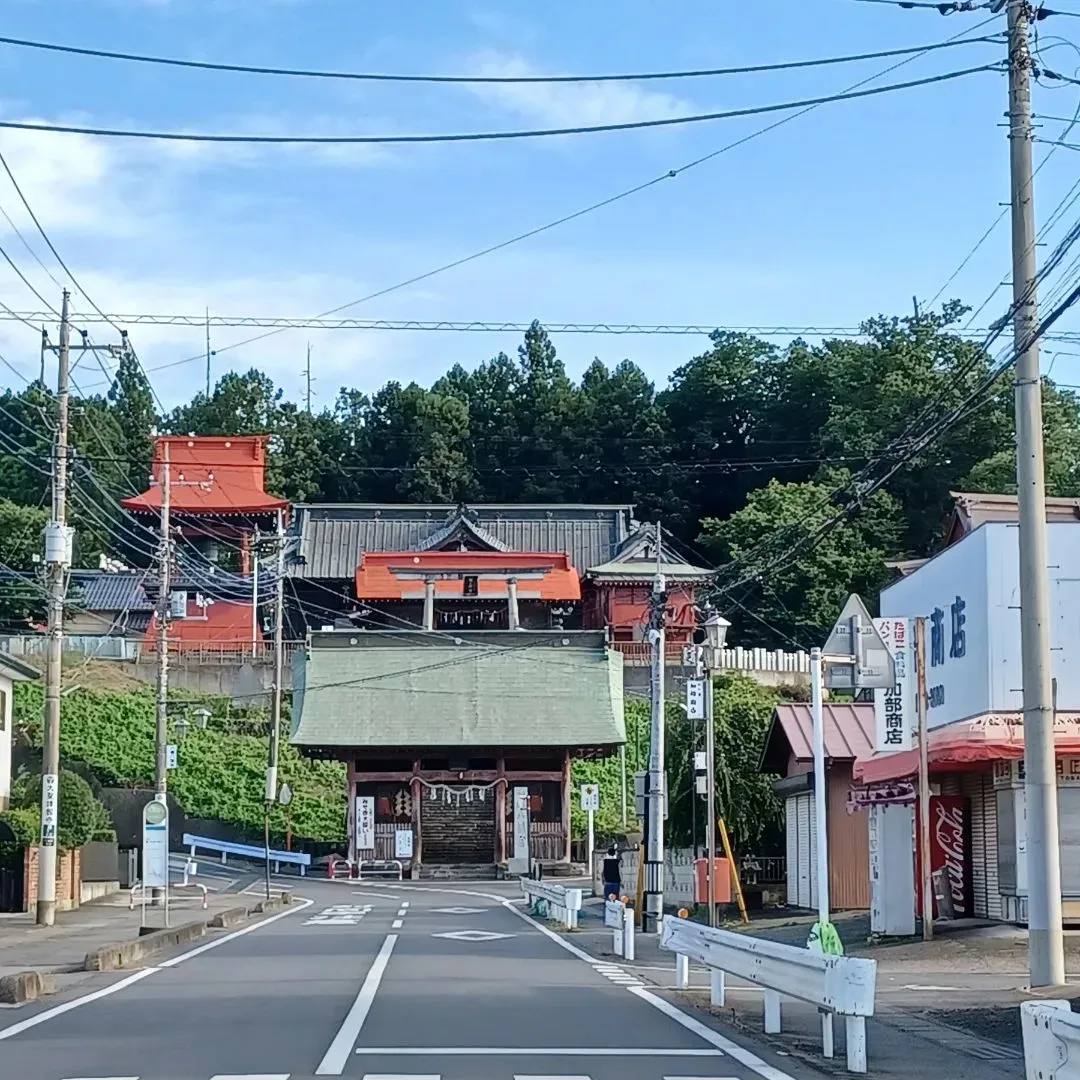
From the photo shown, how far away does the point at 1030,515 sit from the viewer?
52.9 feet

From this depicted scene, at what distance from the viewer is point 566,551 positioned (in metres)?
72.4

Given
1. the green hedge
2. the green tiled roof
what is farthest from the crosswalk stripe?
the green hedge

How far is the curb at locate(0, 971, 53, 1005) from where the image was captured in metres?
16.0

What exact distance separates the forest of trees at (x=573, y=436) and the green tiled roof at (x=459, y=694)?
46.8 feet

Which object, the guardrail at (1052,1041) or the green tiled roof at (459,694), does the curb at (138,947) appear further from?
the green tiled roof at (459,694)

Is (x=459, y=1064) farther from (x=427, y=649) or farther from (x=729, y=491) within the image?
(x=729, y=491)

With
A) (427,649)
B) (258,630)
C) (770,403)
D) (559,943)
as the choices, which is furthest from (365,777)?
(770,403)

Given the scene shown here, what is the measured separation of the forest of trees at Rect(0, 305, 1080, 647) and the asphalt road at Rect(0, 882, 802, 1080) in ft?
160

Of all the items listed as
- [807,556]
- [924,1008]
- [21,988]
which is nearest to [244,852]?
[807,556]

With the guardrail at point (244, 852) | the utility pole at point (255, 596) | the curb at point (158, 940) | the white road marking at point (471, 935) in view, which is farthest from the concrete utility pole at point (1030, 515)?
the utility pole at point (255, 596)

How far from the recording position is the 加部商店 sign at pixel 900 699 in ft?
76.9

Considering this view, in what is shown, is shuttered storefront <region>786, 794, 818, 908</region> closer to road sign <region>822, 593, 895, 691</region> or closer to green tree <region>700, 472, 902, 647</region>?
road sign <region>822, 593, 895, 691</region>

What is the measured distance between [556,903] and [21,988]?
15900mm

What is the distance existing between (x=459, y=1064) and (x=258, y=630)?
196ft
